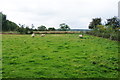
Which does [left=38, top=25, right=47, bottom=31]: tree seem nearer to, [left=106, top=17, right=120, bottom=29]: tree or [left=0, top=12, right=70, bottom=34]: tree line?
[left=0, top=12, right=70, bottom=34]: tree line

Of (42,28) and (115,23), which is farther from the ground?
(115,23)

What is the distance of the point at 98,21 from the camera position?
111 ft

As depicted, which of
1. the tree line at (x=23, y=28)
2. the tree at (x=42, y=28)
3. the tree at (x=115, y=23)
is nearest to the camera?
the tree at (x=115, y=23)

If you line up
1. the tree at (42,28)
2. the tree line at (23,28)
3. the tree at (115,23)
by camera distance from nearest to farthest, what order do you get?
the tree at (115,23) → the tree line at (23,28) → the tree at (42,28)

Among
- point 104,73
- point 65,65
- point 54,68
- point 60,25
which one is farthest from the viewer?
point 60,25

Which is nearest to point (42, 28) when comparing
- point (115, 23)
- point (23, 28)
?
point (23, 28)

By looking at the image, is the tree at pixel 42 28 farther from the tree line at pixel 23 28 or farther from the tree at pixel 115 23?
the tree at pixel 115 23

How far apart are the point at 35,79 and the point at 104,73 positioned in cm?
184

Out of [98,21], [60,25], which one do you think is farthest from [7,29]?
[98,21]

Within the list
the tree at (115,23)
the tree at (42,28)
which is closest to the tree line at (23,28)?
the tree at (42,28)

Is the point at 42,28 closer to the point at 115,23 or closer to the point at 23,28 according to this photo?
the point at 23,28

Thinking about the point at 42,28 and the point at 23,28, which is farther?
the point at 42,28

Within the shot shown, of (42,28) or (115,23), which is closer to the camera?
(115,23)

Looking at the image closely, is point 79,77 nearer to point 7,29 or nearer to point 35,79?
point 35,79
